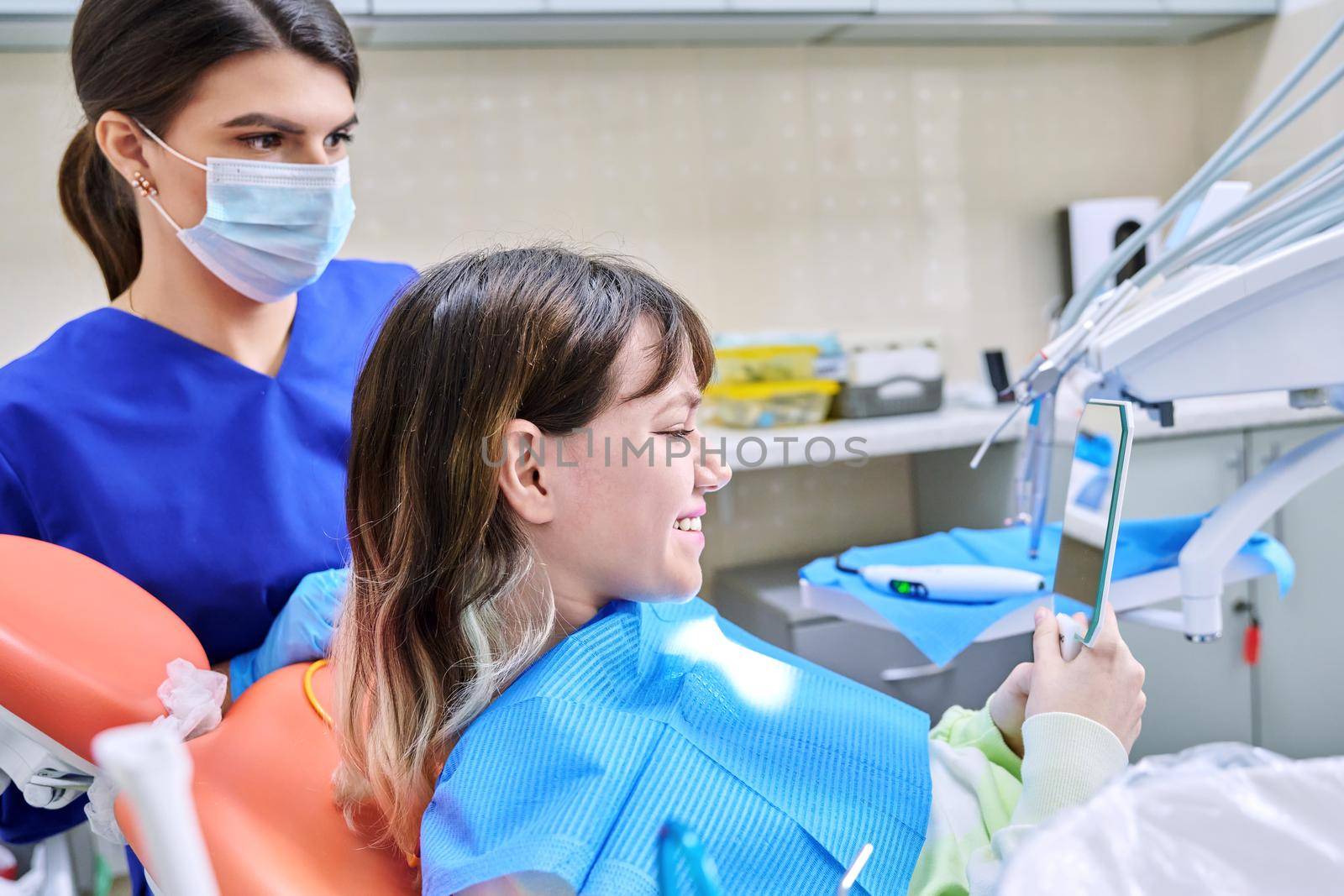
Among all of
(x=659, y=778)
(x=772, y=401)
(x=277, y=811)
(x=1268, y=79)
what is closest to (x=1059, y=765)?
(x=659, y=778)

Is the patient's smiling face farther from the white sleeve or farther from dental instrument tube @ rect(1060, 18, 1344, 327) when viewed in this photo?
dental instrument tube @ rect(1060, 18, 1344, 327)

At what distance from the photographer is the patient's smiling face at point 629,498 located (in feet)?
3.06

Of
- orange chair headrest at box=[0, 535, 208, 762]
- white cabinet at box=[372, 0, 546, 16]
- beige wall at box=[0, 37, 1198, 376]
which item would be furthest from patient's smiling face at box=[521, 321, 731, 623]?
beige wall at box=[0, 37, 1198, 376]

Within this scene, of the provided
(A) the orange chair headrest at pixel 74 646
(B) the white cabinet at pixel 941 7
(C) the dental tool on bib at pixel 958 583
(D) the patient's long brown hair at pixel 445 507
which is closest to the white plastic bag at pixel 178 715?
(A) the orange chair headrest at pixel 74 646

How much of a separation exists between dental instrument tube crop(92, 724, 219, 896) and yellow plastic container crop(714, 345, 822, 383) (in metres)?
2.07

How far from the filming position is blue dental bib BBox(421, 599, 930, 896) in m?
0.78

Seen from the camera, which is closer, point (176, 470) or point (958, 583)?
point (176, 470)

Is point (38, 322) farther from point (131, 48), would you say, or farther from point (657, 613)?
point (657, 613)

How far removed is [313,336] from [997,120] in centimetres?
220

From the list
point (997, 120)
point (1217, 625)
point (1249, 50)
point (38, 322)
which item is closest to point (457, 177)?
point (38, 322)

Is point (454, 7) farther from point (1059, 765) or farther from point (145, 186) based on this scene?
point (1059, 765)

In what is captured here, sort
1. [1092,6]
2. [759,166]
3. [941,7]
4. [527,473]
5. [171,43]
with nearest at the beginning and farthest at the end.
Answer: [527,473], [171,43], [941,7], [1092,6], [759,166]

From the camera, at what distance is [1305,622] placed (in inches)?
96.2

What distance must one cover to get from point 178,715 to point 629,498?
43 cm
